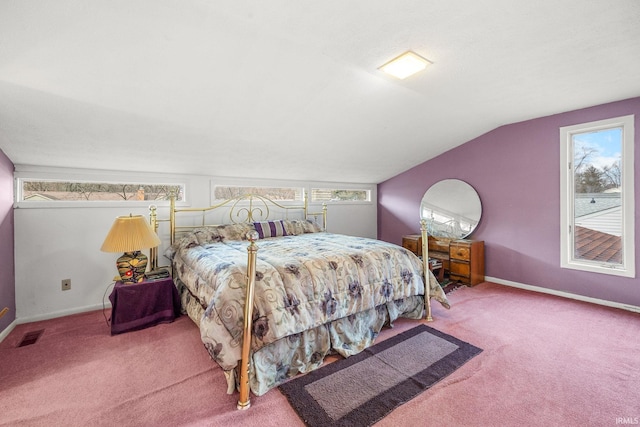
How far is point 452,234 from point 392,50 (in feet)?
10.6

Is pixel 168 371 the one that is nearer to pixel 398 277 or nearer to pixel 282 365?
pixel 282 365

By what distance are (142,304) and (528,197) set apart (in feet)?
15.4

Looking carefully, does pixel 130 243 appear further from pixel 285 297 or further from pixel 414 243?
pixel 414 243

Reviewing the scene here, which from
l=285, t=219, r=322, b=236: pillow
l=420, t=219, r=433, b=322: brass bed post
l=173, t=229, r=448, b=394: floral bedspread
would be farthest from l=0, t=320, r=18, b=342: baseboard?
l=420, t=219, r=433, b=322: brass bed post

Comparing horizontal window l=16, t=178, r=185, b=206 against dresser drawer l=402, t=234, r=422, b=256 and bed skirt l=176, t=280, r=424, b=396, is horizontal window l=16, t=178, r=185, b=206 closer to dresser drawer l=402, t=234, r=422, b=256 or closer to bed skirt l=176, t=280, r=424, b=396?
bed skirt l=176, t=280, r=424, b=396

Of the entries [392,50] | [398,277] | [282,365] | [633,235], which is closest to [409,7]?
[392,50]

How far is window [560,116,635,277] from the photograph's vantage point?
3.02m

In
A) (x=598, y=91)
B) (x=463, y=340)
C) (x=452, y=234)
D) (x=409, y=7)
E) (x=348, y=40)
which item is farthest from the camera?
(x=452, y=234)

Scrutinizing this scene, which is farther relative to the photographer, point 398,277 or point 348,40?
point 398,277

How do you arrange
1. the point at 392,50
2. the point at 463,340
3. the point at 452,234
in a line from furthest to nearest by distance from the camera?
the point at 452,234 → the point at 463,340 → the point at 392,50

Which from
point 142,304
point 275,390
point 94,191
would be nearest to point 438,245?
point 275,390

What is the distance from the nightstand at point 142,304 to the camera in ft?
8.17

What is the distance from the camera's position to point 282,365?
1.89 m

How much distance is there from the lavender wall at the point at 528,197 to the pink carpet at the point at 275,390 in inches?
25.0
